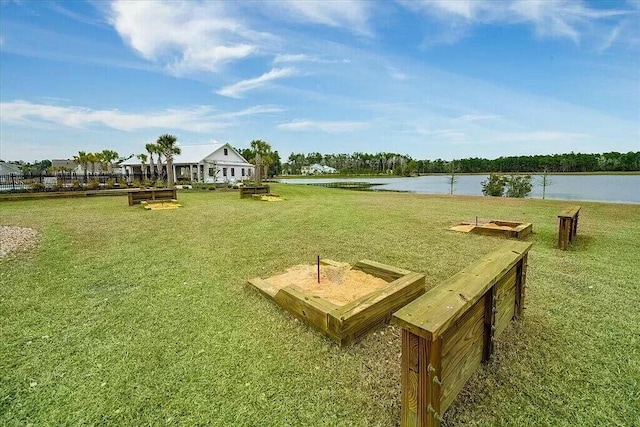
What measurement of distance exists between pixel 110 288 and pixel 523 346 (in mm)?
4221

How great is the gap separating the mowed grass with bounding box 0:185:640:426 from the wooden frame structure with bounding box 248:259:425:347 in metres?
0.10

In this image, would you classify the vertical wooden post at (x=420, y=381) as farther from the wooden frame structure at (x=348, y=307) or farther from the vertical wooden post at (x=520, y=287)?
the vertical wooden post at (x=520, y=287)

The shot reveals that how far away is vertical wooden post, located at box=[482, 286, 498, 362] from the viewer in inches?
80.5

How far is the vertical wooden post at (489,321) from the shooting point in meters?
2.04

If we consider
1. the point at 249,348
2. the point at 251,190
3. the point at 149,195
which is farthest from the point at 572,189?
the point at 249,348

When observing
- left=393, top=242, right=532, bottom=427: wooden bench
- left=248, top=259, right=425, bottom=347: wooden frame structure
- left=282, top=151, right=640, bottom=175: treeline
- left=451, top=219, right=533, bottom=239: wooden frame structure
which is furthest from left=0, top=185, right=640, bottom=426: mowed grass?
left=282, top=151, right=640, bottom=175: treeline

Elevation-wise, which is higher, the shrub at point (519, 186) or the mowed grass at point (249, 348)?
the shrub at point (519, 186)

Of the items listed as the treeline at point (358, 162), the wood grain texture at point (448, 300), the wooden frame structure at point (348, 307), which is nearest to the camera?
the wood grain texture at point (448, 300)

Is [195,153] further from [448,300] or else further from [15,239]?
[448,300]

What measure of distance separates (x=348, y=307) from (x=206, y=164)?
28.1m

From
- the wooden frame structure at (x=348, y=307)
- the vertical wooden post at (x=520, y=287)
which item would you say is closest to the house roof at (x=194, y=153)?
the wooden frame structure at (x=348, y=307)

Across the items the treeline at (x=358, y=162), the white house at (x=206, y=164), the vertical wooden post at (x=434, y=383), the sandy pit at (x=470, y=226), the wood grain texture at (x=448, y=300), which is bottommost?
the sandy pit at (x=470, y=226)

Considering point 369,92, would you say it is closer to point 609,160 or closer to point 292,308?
point 292,308

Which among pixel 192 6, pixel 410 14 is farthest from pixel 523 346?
pixel 410 14
